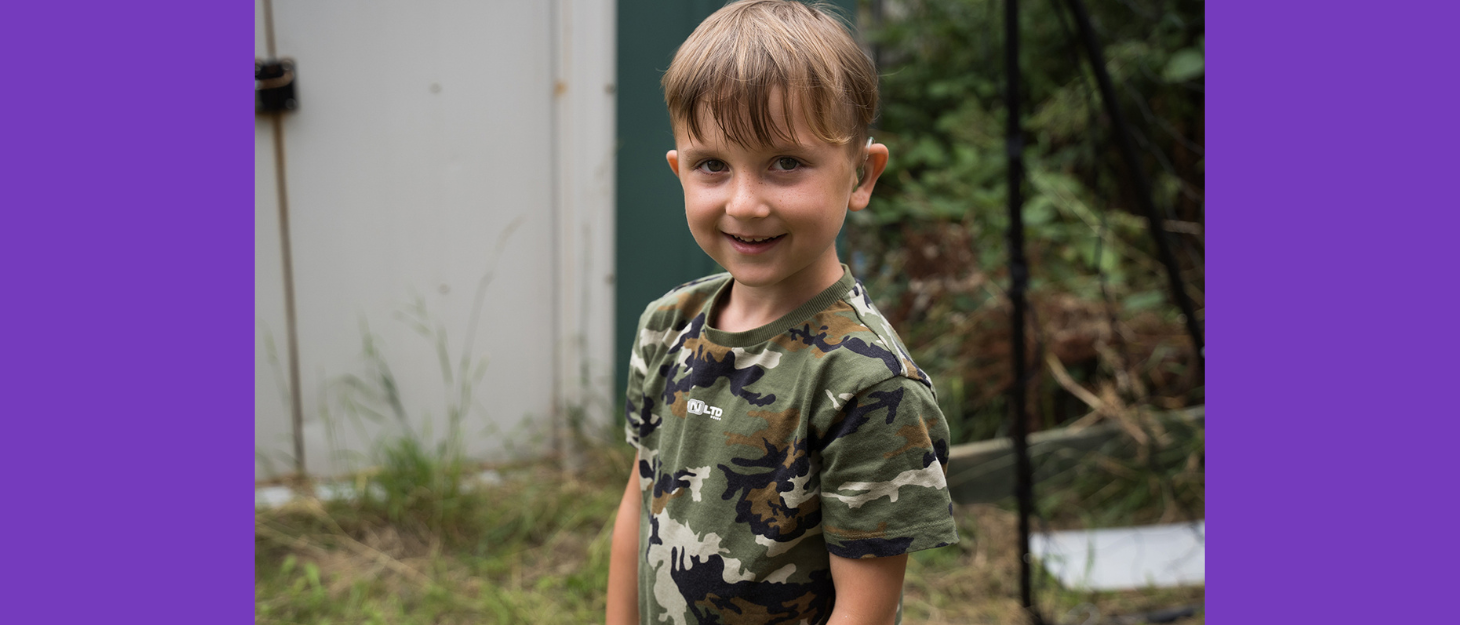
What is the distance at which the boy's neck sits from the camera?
118cm

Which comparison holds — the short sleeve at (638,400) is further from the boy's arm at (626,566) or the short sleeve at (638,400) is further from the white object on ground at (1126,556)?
the white object on ground at (1126,556)

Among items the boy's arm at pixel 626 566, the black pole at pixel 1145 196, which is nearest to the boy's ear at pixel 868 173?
the boy's arm at pixel 626 566

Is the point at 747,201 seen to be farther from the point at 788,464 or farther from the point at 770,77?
the point at 788,464

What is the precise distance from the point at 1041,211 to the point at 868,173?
2.72 meters

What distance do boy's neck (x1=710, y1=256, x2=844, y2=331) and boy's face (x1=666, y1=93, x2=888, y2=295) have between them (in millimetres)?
30

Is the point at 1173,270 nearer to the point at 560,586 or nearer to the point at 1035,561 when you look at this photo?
the point at 1035,561

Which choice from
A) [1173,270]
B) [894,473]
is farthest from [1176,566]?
[894,473]

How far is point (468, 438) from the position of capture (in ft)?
9.91

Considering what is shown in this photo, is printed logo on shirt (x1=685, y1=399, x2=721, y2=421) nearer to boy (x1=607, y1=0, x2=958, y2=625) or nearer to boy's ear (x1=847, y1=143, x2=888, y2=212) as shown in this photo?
boy (x1=607, y1=0, x2=958, y2=625)

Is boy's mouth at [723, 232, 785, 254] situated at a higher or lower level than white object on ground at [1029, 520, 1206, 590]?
higher

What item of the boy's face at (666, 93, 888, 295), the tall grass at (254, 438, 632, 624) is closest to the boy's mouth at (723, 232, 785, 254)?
the boy's face at (666, 93, 888, 295)

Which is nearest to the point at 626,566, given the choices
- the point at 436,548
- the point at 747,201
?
the point at 747,201

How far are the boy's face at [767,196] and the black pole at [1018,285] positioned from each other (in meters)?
1.13

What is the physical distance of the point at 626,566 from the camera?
1397 mm
